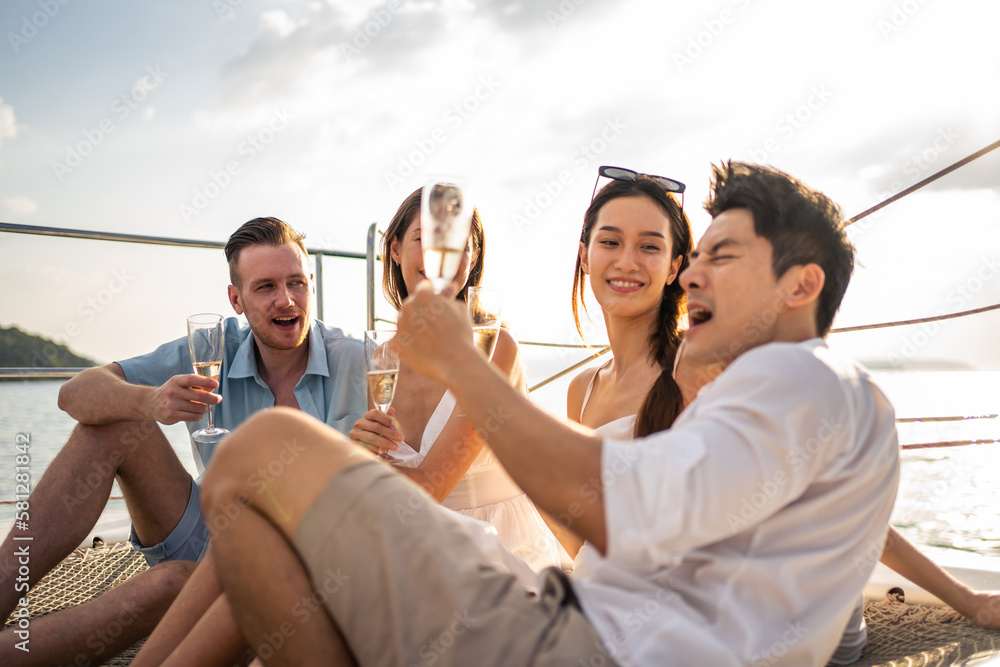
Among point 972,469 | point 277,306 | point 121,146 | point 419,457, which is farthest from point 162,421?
point 121,146

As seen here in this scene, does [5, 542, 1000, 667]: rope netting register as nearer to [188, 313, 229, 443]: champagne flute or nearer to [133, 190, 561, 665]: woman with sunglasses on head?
[188, 313, 229, 443]: champagne flute

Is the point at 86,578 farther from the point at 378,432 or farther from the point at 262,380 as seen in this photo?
the point at 378,432

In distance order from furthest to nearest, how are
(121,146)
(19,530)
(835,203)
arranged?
(121,146), (19,530), (835,203)

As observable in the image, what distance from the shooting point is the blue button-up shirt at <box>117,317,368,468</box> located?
2.39 meters

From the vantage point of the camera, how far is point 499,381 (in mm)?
1041

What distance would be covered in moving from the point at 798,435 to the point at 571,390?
154 centimetres

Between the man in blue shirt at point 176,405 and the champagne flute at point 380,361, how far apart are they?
1.86 ft

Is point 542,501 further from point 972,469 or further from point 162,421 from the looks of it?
point 972,469

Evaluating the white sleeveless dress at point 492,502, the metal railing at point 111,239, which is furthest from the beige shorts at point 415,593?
the metal railing at point 111,239

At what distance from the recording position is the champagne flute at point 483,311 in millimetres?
1403

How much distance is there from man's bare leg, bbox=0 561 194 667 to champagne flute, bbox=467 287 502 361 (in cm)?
121

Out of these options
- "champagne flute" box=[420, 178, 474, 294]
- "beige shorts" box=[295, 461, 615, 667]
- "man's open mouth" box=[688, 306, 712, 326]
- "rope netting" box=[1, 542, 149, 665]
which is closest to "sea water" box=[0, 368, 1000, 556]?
"rope netting" box=[1, 542, 149, 665]

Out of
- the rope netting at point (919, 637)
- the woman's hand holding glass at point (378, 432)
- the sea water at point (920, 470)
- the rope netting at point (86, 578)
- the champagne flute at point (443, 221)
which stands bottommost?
the sea water at point (920, 470)

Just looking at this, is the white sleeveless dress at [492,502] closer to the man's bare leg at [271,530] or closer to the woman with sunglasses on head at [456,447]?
the woman with sunglasses on head at [456,447]
